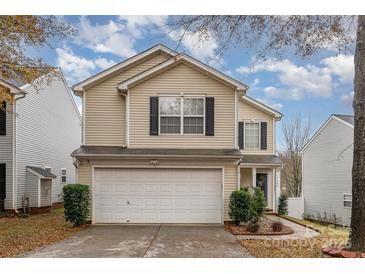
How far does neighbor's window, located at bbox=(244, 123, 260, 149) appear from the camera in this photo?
15.4 meters

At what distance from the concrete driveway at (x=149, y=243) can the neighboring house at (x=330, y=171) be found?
5605mm

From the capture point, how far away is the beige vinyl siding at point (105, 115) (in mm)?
11273

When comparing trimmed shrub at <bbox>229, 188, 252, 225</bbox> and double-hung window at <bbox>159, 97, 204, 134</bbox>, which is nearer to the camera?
trimmed shrub at <bbox>229, 188, 252, 225</bbox>

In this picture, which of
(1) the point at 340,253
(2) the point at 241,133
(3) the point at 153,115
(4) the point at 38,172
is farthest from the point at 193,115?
(4) the point at 38,172

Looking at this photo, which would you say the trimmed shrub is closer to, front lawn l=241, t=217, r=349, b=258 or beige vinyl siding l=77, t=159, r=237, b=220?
beige vinyl siding l=77, t=159, r=237, b=220

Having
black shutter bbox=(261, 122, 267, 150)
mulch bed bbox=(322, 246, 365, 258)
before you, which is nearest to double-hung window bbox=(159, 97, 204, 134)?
black shutter bbox=(261, 122, 267, 150)

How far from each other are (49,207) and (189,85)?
27.2 ft

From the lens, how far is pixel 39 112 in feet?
48.9

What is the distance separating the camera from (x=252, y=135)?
15414mm

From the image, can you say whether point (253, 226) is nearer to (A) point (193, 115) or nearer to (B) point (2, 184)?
(A) point (193, 115)

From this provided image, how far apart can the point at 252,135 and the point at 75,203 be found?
8.16m

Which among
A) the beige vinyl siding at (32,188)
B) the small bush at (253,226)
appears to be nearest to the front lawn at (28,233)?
the beige vinyl siding at (32,188)

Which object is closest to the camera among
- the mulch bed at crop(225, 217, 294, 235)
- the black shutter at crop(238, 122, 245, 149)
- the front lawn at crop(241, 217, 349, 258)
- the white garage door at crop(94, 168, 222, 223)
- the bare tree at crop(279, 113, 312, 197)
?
the front lawn at crop(241, 217, 349, 258)
